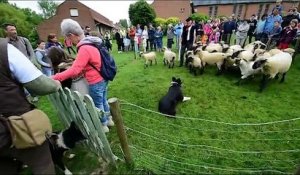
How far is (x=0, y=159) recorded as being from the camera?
2508 mm

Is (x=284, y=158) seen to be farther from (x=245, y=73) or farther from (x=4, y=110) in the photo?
(x=4, y=110)

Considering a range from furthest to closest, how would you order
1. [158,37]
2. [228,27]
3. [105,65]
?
[158,37], [228,27], [105,65]

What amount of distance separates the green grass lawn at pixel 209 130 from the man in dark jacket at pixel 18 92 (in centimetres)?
115

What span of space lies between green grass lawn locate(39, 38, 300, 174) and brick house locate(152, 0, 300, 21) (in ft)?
121

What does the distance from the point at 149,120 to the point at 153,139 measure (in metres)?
0.81

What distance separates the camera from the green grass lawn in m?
3.53

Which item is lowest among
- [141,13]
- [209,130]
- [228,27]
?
[209,130]

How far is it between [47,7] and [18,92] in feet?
304

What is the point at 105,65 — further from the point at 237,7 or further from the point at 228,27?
the point at 237,7

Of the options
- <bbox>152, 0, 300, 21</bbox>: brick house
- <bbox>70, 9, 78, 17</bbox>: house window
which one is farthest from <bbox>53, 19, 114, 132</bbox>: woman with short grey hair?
<bbox>152, 0, 300, 21</bbox>: brick house

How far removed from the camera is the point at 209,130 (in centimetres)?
409

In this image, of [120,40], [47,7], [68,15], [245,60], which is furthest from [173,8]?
[47,7]

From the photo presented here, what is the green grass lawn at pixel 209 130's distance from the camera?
139 inches

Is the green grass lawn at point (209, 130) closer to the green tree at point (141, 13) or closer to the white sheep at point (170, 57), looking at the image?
the white sheep at point (170, 57)
